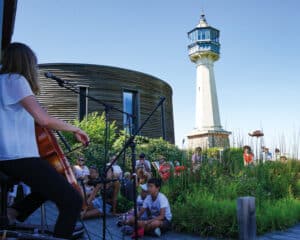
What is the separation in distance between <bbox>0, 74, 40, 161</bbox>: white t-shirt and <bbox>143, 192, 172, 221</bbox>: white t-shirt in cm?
408

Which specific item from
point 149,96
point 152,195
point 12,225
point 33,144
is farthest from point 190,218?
point 149,96

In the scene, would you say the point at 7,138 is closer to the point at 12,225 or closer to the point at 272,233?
the point at 12,225

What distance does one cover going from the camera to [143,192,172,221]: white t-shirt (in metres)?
6.30

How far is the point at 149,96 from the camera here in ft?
86.5

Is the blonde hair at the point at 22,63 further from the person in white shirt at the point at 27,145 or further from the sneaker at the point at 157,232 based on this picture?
the sneaker at the point at 157,232

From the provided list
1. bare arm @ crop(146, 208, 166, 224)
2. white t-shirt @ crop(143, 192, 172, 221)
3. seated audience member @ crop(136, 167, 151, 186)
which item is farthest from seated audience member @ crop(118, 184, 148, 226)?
seated audience member @ crop(136, 167, 151, 186)

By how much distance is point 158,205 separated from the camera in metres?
6.42

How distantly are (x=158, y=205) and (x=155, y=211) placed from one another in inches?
5.2

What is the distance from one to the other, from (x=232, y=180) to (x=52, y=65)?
60.2 ft

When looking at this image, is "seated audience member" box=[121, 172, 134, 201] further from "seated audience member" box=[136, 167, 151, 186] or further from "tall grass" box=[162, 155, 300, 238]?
"seated audience member" box=[136, 167, 151, 186]

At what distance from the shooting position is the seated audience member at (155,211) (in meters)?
6.04

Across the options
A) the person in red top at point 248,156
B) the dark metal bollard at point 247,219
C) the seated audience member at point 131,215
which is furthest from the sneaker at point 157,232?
the person in red top at point 248,156

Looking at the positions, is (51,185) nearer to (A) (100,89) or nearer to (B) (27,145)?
(B) (27,145)

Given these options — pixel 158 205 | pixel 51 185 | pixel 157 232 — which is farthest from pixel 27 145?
pixel 158 205
